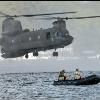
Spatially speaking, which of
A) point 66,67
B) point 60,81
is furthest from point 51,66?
point 60,81

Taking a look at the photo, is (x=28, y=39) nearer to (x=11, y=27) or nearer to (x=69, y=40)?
(x=69, y=40)

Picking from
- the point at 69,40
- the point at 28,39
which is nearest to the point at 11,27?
the point at 28,39

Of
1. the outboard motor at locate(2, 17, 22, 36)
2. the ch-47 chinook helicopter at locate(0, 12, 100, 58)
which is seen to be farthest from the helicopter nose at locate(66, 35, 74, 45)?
the outboard motor at locate(2, 17, 22, 36)

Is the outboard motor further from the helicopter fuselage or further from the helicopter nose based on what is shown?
the helicopter nose

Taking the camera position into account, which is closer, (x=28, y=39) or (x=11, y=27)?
(x=28, y=39)

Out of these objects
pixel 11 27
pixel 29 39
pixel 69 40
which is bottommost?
pixel 29 39

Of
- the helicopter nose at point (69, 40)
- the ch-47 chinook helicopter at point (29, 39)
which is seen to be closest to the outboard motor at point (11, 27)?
the ch-47 chinook helicopter at point (29, 39)

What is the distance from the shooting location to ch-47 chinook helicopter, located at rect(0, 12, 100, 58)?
112 feet

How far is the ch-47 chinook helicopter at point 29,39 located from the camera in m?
34.2

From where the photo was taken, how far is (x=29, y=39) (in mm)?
35344

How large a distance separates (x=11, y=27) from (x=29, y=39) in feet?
13.5

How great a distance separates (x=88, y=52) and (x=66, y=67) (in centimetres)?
1586

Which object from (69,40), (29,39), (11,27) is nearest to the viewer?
(29,39)

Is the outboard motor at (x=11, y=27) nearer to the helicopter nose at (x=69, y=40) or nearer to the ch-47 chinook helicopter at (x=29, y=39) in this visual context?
the ch-47 chinook helicopter at (x=29, y=39)
